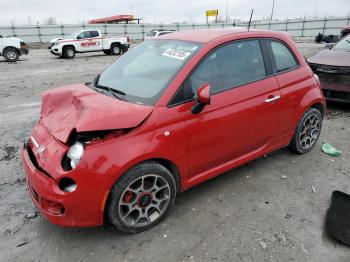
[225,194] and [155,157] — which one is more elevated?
[155,157]

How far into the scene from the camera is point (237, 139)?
3271 mm

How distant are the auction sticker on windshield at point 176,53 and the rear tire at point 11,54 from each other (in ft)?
54.1

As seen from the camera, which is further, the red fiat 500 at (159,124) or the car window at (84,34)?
the car window at (84,34)

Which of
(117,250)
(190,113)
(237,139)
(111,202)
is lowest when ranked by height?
(117,250)

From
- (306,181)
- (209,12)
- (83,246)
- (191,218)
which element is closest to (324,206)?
(306,181)

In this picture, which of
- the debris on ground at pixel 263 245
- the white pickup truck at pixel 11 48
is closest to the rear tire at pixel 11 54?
the white pickup truck at pixel 11 48

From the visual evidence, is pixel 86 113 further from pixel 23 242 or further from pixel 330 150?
pixel 330 150

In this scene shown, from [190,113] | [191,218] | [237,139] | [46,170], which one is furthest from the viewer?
[237,139]

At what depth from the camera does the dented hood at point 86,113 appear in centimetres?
248

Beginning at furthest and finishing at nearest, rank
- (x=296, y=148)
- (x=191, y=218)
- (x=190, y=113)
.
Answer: (x=296, y=148), (x=191, y=218), (x=190, y=113)

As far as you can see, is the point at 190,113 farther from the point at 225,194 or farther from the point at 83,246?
the point at 83,246

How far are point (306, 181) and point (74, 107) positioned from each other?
2.80 m

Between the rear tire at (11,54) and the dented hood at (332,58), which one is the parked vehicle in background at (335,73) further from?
the rear tire at (11,54)

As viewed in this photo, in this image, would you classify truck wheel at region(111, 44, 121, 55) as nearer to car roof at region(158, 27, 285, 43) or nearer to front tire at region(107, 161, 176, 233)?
car roof at region(158, 27, 285, 43)
